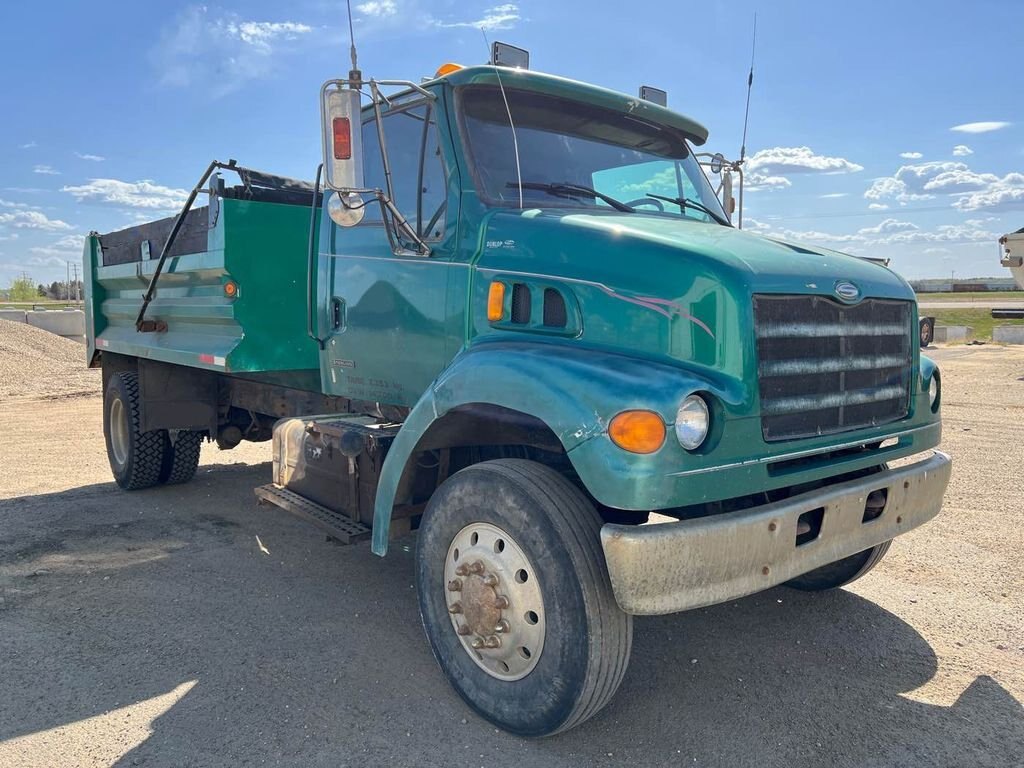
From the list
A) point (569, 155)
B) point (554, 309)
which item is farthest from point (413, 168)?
point (554, 309)

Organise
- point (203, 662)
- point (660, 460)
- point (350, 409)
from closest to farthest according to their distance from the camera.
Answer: point (660, 460) → point (203, 662) → point (350, 409)

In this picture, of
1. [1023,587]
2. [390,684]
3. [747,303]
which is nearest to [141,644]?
[390,684]

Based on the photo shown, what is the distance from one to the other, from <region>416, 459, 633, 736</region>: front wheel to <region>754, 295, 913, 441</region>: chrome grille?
33.4 inches

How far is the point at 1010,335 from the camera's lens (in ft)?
75.5

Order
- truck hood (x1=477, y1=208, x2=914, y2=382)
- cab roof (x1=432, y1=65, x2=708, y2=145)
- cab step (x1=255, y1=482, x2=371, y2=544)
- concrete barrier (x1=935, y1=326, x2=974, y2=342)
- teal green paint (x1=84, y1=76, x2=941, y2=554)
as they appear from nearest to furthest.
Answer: teal green paint (x1=84, y1=76, x2=941, y2=554) < truck hood (x1=477, y1=208, x2=914, y2=382) < cab roof (x1=432, y1=65, x2=708, y2=145) < cab step (x1=255, y1=482, x2=371, y2=544) < concrete barrier (x1=935, y1=326, x2=974, y2=342)

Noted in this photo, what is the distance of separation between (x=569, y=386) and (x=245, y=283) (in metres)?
3.20

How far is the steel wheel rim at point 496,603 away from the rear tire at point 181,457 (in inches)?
180

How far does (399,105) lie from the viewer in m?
4.04

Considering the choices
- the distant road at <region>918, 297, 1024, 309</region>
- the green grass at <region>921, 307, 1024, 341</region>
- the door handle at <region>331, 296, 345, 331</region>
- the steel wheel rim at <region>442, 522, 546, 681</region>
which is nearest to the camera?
the steel wheel rim at <region>442, 522, 546, 681</region>

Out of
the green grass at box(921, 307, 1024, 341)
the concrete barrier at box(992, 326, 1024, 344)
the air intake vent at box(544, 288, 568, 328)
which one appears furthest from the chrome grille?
the green grass at box(921, 307, 1024, 341)

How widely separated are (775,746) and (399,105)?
132 inches

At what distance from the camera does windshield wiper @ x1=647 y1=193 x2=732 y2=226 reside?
4.24 meters

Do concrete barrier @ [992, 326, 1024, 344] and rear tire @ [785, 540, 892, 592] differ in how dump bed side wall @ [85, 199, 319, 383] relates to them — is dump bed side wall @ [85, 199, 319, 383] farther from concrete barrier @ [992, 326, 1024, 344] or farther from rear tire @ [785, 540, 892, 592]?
concrete barrier @ [992, 326, 1024, 344]

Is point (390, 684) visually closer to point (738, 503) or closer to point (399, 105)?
point (738, 503)
